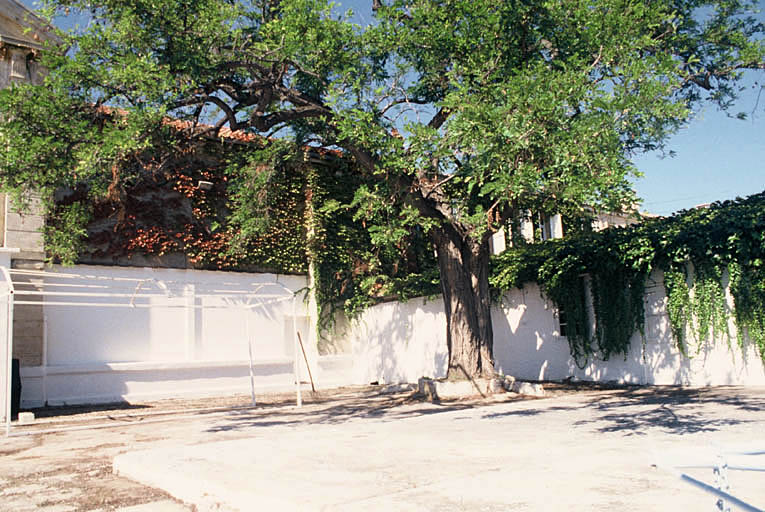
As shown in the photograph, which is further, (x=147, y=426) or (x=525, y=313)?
(x=525, y=313)

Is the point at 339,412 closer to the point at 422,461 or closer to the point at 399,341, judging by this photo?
the point at 422,461

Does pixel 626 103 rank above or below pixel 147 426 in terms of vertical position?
above

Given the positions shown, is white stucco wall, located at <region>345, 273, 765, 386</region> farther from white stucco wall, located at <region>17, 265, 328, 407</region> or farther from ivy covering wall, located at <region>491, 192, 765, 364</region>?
white stucco wall, located at <region>17, 265, 328, 407</region>

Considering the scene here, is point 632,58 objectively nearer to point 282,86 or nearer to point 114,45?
point 282,86

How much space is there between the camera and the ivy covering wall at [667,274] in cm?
1045

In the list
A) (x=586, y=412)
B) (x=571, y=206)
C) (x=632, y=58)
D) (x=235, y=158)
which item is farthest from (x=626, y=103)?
(x=235, y=158)

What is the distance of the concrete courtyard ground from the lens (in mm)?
3768

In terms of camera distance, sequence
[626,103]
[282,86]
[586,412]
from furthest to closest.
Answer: [282,86]
[586,412]
[626,103]

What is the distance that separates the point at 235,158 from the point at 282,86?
295 centimetres

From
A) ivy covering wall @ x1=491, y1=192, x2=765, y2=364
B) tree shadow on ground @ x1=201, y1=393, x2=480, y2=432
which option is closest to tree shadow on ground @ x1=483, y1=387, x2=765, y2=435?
ivy covering wall @ x1=491, y1=192, x2=765, y2=364

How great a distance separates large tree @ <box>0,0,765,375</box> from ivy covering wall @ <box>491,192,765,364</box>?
1.92 metres

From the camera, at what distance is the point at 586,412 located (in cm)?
841

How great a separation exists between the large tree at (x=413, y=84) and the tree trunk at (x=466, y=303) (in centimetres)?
70

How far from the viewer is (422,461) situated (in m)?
5.12
